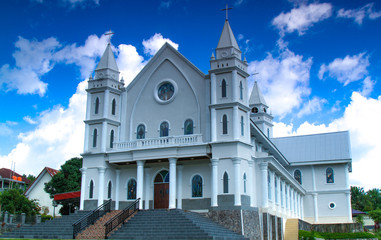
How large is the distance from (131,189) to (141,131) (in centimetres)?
461

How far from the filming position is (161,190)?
32594 millimetres

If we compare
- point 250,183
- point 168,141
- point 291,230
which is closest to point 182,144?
point 168,141

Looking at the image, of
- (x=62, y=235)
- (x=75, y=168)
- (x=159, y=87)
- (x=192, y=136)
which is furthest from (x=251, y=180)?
(x=75, y=168)

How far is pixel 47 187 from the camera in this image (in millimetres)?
51875

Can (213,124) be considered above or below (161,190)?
above

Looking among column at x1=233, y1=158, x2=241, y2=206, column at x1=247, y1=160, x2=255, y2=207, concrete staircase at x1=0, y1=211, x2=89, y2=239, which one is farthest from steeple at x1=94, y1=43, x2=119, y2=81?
column at x1=247, y1=160, x2=255, y2=207

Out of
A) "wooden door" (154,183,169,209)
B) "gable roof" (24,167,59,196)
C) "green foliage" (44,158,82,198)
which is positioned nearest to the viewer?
"wooden door" (154,183,169,209)

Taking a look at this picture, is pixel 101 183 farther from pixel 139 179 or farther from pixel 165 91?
pixel 165 91

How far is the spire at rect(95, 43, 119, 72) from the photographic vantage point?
118 feet

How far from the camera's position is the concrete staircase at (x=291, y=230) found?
116ft

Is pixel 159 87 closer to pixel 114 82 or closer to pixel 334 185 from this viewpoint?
pixel 114 82

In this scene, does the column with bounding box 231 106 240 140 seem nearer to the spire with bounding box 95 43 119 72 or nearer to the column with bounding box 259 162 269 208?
the column with bounding box 259 162 269 208

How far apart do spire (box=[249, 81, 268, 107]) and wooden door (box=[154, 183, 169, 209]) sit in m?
32.9

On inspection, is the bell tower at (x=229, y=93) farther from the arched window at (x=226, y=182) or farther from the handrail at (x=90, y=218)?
the handrail at (x=90, y=218)
